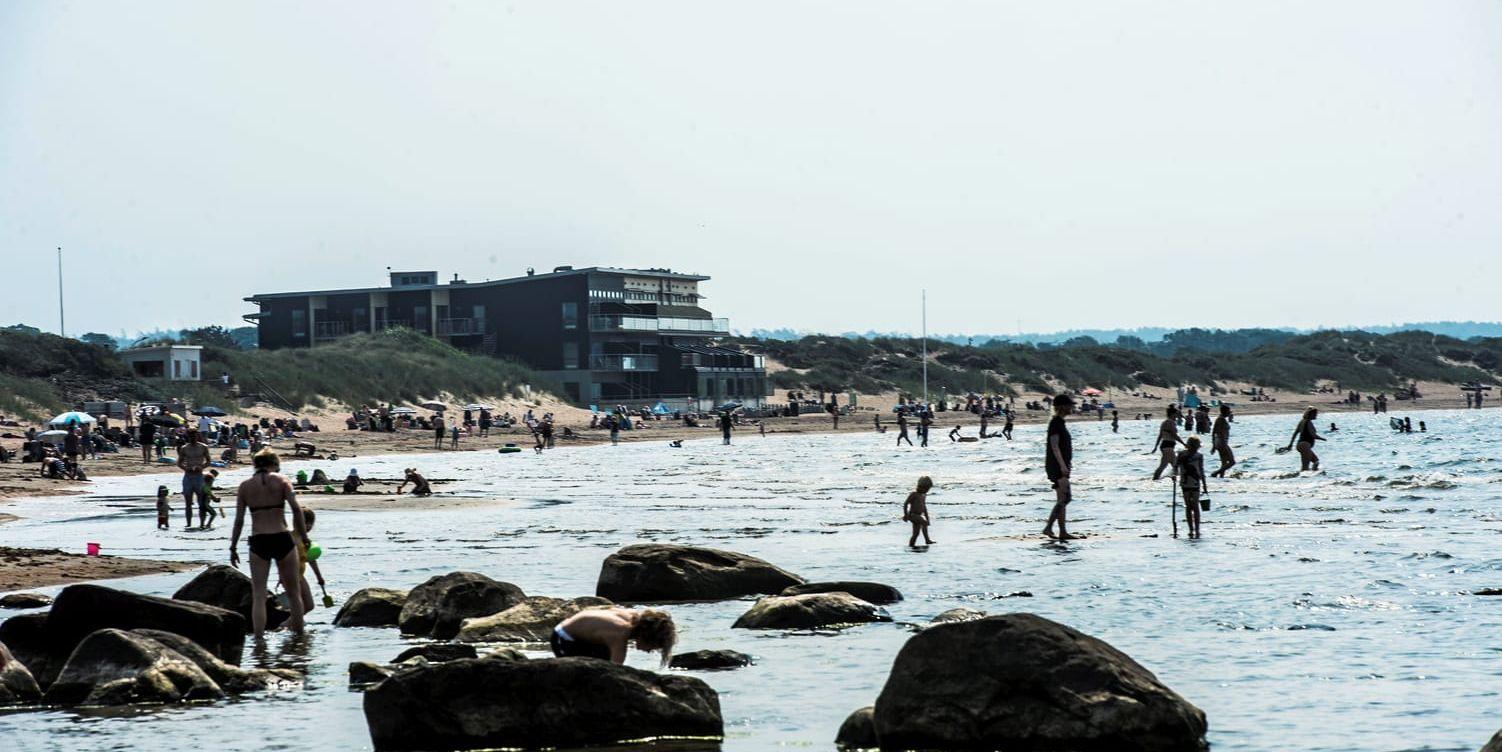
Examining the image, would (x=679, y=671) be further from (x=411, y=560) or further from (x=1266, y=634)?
(x=411, y=560)

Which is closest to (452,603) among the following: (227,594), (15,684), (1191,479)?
(227,594)

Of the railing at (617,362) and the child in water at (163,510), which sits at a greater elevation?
the railing at (617,362)

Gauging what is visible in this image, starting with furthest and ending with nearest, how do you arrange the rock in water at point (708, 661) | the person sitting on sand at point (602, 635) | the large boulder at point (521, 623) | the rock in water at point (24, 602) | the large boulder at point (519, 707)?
1. the rock in water at point (24, 602)
2. the large boulder at point (521, 623)
3. the rock in water at point (708, 661)
4. the person sitting on sand at point (602, 635)
5. the large boulder at point (519, 707)

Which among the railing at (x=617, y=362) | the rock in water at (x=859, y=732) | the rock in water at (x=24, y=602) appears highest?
the railing at (x=617, y=362)

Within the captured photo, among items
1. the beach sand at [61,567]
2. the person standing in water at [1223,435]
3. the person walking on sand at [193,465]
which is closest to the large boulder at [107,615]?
the beach sand at [61,567]

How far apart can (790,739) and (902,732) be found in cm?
84

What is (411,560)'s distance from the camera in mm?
22078

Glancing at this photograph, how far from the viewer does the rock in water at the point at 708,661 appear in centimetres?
1312

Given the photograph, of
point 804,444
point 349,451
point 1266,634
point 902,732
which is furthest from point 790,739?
point 804,444

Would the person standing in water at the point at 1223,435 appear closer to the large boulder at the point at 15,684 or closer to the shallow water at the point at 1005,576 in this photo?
the shallow water at the point at 1005,576

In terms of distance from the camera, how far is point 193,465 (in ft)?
91.7

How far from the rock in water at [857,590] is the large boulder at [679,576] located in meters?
0.91

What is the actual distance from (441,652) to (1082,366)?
141m

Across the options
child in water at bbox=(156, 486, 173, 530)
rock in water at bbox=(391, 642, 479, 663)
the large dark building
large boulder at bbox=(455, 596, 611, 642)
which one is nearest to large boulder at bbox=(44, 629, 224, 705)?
rock in water at bbox=(391, 642, 479, 663)
